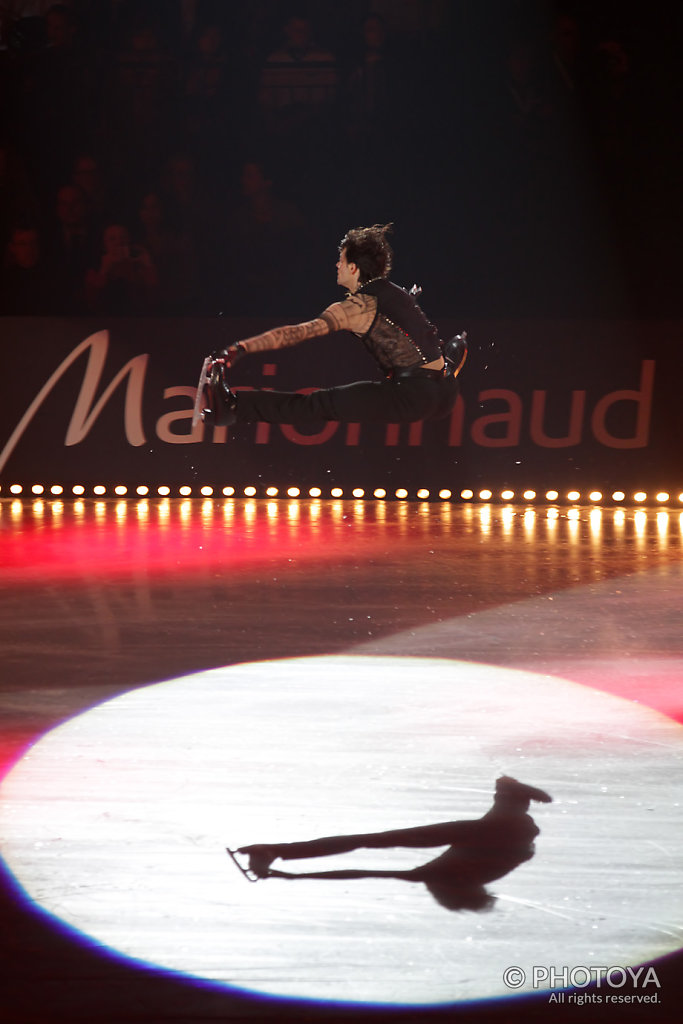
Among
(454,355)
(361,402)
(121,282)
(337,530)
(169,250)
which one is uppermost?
(169,250)

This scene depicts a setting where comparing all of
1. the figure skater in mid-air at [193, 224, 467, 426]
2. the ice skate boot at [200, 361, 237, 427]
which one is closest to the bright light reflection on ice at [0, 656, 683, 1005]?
the ice skate boot at [200, 361, 237, 427]

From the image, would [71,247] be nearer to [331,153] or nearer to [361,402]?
[331,153]

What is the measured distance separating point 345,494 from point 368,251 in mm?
4982

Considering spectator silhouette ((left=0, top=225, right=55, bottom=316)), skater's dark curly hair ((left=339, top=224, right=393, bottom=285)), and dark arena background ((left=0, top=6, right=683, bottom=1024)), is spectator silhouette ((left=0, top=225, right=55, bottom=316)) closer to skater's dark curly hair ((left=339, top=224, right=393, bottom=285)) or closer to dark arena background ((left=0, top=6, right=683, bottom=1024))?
dark arena background ((left=0, top=6, right=683, bottom=1024))

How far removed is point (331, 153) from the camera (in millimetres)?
10977

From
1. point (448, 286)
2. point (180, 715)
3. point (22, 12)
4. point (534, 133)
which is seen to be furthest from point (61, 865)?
point (22, 12)

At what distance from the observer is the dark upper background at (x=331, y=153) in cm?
1052

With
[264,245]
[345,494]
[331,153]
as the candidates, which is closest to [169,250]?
[264,245]

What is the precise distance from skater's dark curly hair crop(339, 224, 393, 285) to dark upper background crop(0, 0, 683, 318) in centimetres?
493

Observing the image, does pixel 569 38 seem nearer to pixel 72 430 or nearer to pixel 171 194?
pixel 171 194

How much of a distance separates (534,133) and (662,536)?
4.17 m

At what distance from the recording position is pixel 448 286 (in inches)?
417

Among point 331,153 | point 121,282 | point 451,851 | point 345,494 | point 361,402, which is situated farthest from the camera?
point 331,153

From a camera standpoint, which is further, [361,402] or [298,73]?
[298,73]
